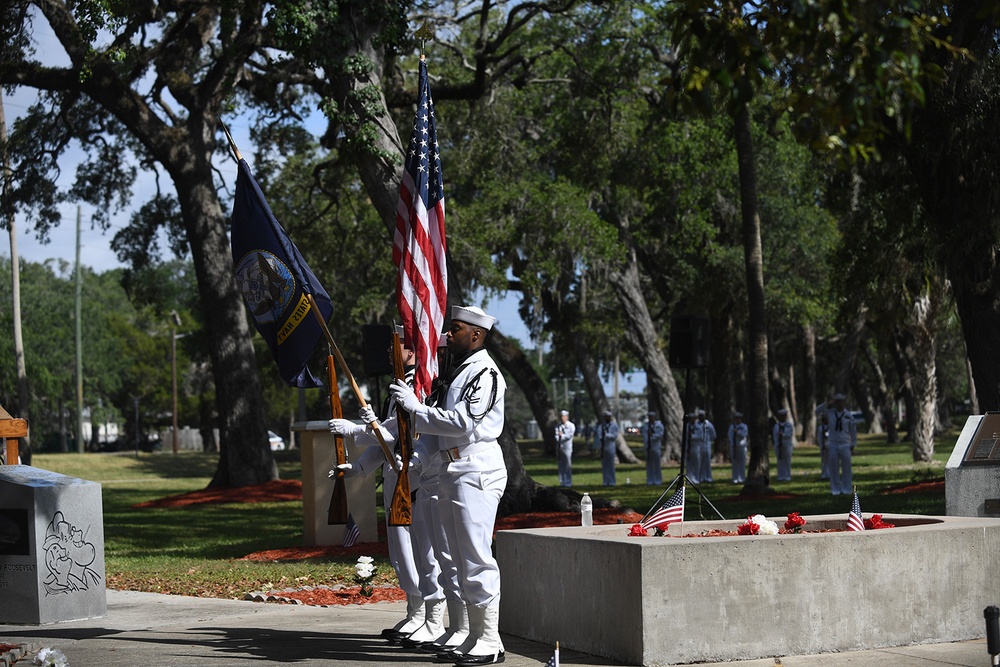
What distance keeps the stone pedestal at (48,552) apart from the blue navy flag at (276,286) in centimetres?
257

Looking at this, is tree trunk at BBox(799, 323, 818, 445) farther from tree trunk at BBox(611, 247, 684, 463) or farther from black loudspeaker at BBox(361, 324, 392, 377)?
black loudspeaker at BBox(361, 324, 392, 377)

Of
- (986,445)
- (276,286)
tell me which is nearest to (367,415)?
(276,286)

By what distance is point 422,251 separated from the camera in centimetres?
916

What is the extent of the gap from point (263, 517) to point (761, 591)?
1722 centimetres

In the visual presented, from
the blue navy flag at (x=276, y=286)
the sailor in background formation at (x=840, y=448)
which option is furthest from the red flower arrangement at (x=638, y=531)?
the sailor in background formation at (x=840, y=448)

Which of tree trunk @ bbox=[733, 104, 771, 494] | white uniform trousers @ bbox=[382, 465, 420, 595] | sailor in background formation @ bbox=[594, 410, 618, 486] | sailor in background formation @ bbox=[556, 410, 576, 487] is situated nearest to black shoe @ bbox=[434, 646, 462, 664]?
white uniform trousers @ bbox=[382, 465, 420, 595]

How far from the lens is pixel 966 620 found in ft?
27.7

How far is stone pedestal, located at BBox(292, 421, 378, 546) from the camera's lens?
17.0 meters

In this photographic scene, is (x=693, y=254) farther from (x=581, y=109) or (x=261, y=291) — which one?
(x=261, y=291)

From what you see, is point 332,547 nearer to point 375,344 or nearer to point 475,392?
point 375,344

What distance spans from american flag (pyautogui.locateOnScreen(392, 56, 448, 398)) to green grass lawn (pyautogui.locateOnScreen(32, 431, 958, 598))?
160 inches

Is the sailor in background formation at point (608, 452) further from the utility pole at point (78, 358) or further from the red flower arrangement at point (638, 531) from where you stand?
the utility pole at point (78, 358)

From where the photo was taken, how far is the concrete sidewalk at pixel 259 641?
7.90m

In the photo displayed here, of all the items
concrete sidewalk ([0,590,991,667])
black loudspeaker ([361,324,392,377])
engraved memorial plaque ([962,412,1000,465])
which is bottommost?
concrete sidewalk ([0,590,991,667])
